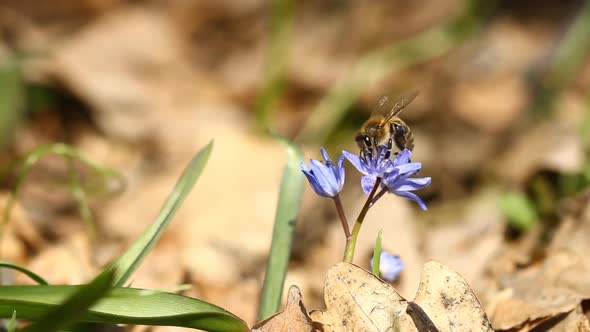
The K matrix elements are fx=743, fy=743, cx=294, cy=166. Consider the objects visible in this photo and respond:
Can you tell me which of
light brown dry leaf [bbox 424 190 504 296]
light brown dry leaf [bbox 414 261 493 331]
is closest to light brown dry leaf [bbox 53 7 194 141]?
light brown dry leaf [bbox 424 190 504 296]

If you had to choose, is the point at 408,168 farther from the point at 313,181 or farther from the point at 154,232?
the point at 154,232

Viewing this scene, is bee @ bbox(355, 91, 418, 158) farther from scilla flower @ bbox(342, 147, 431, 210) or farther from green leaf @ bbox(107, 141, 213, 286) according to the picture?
green leaf @ bbox(107, 141, 213, 286)

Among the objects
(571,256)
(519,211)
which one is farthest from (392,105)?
(519,211)

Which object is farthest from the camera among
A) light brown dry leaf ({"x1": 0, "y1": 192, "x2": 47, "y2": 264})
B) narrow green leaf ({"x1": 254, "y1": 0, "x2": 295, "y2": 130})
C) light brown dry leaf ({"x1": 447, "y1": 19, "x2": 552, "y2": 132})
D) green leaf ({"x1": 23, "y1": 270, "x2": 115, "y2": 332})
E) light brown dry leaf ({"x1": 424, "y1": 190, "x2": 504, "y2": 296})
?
light brown dry leaf ({"x1": 447, "y1": 19, "x2": 552, "y2": 132})

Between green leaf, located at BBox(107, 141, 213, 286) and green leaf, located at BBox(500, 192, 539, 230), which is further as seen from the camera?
green leaf, located at BBox(500, 192, 539, 230)

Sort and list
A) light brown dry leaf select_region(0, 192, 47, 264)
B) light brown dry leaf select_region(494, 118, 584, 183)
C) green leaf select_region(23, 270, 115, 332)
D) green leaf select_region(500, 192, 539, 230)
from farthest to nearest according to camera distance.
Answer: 1. light brown dry leaf select_region(494, 118, 584, 183)
2. green leaf select_region(500, 192, 539, 230)
3. light brown dry leaf select_region(0, 192, 47, 264)
4. green leaf select_region(23, 270, 115, 332)

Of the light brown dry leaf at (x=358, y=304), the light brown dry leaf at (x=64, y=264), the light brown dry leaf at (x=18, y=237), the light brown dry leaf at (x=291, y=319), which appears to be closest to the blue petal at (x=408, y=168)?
the light brown dry leaf at (x=358, y=304)
